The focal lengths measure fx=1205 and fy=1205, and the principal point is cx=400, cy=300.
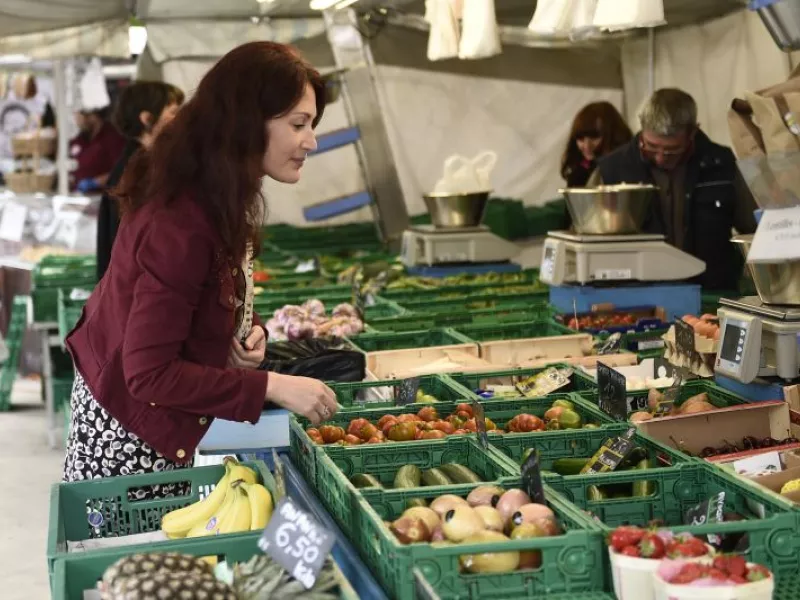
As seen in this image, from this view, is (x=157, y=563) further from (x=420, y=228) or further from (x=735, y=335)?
(x=420, y=228)

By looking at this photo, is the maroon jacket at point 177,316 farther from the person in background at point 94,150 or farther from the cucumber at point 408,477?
the person in background at point 94,150

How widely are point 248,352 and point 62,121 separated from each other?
28.5 ft

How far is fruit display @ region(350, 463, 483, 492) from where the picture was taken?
293 centimetres

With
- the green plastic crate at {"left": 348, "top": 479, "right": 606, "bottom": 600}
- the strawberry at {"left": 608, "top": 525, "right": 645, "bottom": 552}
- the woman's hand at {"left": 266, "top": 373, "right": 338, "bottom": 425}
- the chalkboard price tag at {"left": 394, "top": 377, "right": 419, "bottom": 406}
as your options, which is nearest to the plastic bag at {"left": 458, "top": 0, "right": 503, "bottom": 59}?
the chalkboard price tag at {"left": 394, "top": 377, "right": 419, "bottom": 406}

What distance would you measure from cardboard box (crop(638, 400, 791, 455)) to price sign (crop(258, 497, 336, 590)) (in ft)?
4.33

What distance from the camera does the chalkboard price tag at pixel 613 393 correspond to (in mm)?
3400

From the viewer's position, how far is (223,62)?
8.86 feet

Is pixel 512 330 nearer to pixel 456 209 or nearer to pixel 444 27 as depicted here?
pixel 456 209

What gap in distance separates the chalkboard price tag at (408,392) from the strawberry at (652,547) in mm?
1630

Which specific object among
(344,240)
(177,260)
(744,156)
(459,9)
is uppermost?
(459,9)

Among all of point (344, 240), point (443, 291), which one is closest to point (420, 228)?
point (443, 291)

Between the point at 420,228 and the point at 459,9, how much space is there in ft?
4.61

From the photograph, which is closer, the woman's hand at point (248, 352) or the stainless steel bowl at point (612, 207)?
the woman's hand at point (248, 352)

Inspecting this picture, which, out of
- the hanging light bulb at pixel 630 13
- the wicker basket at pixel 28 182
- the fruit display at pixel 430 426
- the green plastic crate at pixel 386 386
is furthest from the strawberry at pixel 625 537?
the wicker basket at pixel 28 182
